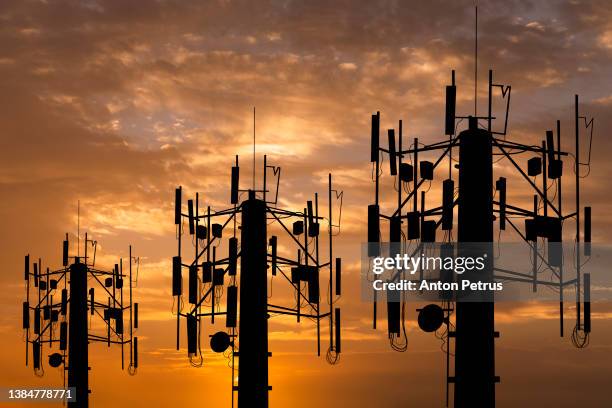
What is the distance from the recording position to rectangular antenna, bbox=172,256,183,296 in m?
46.9

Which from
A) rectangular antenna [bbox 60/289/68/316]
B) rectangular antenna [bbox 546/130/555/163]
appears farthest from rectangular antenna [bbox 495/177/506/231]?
rectangular antenna [bbox 60/289/68/316]

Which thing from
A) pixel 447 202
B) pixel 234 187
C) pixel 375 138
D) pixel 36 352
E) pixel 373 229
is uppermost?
pixel 375 138

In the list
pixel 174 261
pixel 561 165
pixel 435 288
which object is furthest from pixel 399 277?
pixel 174 261

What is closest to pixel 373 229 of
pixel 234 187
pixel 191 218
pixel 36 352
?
pixel 234 187

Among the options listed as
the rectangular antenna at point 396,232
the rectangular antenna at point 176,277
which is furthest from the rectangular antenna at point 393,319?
the rectangular antenna at point 176,277

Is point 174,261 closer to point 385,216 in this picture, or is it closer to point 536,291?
point 385,216

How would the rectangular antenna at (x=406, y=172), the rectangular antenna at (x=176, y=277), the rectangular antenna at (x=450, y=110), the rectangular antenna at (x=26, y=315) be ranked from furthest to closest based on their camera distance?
the rectangular antenna at (x=26, y=315) → the rectangular antenna at (x=176, y=277) → the rectangular antenna at (x=406, y=172) → the rectangular antenna at (x=450, y=110)

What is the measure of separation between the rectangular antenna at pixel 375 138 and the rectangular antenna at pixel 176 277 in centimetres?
1580

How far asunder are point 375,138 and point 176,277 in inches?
636

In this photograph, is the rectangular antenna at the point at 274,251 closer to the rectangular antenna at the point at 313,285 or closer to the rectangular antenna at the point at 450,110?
the rectangular antenna at the point at 313,285

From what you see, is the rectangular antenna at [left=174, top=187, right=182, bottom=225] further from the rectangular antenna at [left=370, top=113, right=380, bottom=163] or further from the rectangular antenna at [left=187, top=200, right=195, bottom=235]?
the rectangular antenna at [left=370, top=113, right=380, bottom=163]

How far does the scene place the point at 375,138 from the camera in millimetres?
34375

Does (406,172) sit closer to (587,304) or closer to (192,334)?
(587,304)

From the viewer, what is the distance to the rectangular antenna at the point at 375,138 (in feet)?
112
